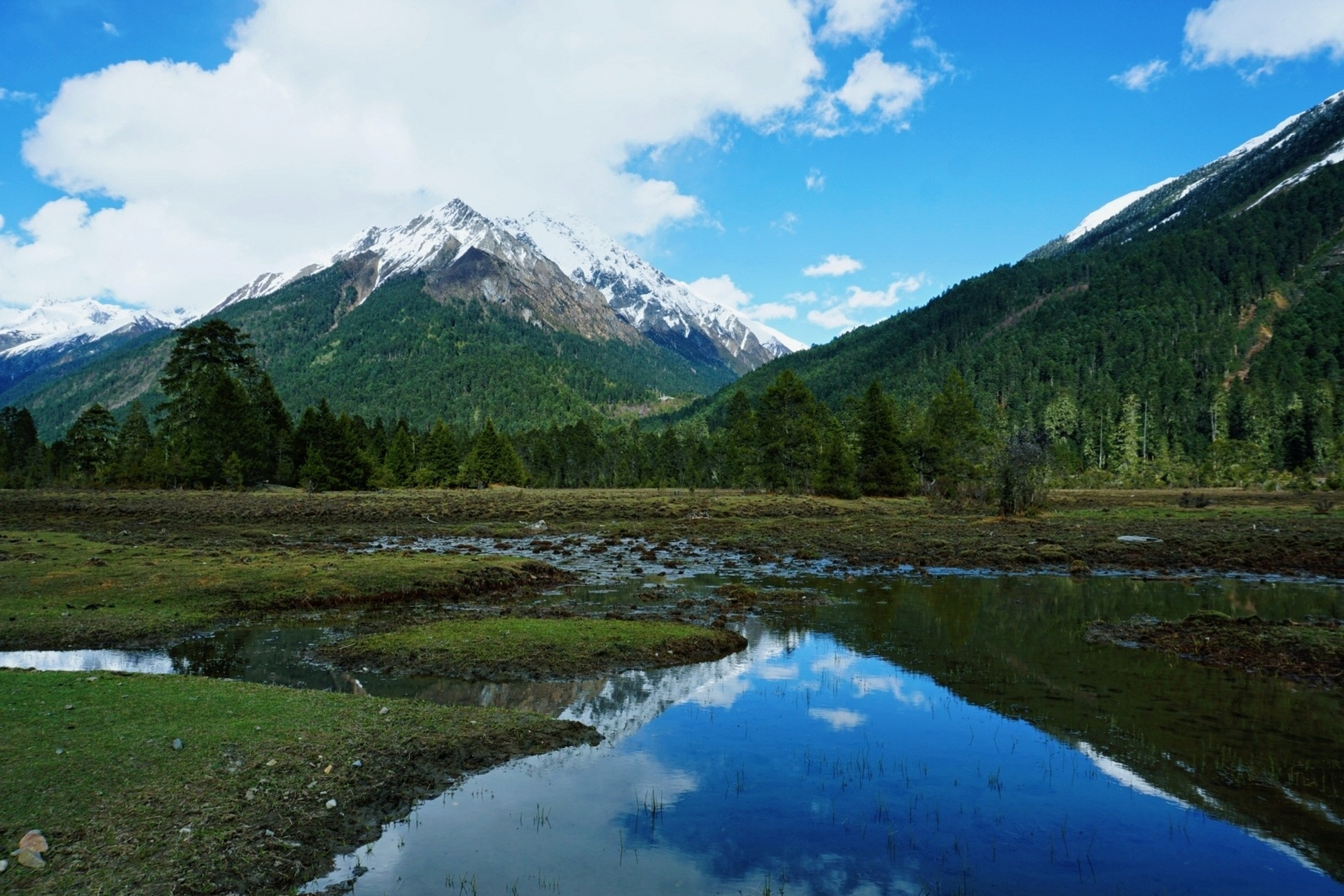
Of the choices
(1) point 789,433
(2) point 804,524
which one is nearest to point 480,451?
(1) point 789,433

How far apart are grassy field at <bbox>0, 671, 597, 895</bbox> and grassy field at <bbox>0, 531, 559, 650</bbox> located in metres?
7.66

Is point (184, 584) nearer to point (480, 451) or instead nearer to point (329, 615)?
point (329, 615)

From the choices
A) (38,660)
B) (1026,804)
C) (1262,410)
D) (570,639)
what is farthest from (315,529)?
(1262,410)

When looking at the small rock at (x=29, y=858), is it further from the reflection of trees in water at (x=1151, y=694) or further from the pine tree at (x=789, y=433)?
the pine tree at (x=789, y=433)

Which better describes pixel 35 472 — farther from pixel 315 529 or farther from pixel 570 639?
pixel 570 639

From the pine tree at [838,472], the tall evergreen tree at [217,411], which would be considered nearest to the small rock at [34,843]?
the pine tree at [838,472]

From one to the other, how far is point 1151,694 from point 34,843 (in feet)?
68.3

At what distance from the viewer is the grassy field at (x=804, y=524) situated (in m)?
40.5

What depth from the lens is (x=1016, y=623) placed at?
25.1m

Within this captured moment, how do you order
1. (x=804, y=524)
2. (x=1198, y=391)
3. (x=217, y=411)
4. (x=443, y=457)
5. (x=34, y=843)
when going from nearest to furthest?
(x=34, y=843) < (x=804, y=524) < (x=217, y=411) < (x=443, y=457) < (x=1198, y=391)

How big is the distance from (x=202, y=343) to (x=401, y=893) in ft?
329

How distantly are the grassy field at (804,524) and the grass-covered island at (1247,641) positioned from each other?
1574 centimetres

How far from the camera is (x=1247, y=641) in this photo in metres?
20.5

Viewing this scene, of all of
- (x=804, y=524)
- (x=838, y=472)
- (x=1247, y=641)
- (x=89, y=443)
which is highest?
(x=89, y=443)
